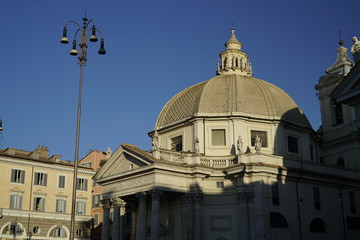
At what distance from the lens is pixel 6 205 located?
5081 cm

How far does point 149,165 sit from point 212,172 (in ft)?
17.6

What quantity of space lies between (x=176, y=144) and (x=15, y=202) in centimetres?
1896

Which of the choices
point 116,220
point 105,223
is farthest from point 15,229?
point 116,220

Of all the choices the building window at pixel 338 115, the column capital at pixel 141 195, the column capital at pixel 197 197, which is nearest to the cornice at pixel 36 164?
the column capital at pixel 141 195

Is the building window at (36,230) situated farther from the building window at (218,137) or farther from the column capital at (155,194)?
the building window at (218,137)

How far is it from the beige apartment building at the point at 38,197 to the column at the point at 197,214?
71.5ft

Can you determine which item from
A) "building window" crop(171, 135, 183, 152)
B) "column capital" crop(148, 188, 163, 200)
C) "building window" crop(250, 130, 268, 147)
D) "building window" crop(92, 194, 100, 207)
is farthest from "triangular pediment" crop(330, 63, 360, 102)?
"building window" crop(92, 194, 100, 207)

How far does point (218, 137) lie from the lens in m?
42.3


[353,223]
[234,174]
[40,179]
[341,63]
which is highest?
[341,63]

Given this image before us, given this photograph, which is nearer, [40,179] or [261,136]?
[261,136]

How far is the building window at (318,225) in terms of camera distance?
1593 inches

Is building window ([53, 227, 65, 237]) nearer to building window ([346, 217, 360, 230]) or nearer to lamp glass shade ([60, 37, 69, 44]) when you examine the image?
building window ([346, 217, 360, 230])

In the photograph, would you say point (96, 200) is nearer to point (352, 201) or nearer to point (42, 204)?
point (42, 204)

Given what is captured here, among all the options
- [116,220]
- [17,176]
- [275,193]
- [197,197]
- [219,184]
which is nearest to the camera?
[197,197]
